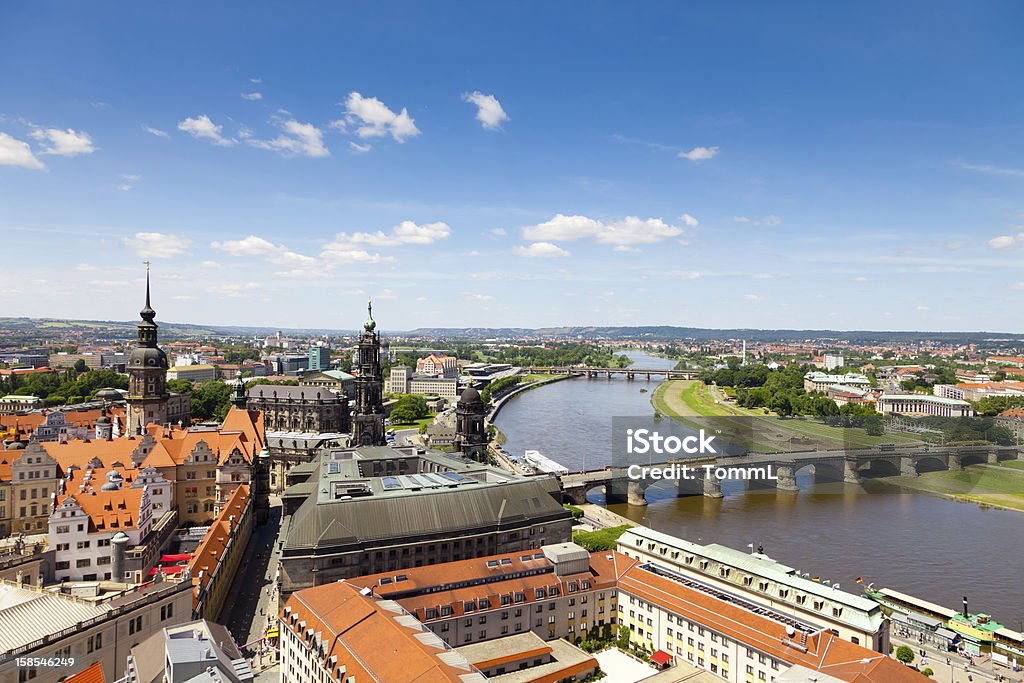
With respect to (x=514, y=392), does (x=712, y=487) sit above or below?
above

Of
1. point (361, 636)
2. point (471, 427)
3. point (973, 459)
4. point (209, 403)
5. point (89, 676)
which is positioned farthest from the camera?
point (209, 403)

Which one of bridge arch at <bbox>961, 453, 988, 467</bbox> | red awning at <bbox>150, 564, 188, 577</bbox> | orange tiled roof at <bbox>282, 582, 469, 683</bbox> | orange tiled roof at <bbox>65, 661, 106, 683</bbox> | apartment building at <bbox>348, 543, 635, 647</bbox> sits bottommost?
bridge arch at <bbox>961, 453, 988, 467</bbox>

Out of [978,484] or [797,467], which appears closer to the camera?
[797,467]

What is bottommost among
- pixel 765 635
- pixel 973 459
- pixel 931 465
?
pixel 931 465

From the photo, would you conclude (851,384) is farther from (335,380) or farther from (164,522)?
(164,522)

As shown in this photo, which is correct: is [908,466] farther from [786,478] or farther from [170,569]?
[170,569]

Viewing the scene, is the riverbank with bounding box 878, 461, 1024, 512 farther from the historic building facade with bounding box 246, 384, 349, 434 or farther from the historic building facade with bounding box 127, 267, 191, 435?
the historic building facade with bounding box 127, 267, 191, 435

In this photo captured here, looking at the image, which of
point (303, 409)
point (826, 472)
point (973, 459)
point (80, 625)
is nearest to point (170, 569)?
point (80, 625)

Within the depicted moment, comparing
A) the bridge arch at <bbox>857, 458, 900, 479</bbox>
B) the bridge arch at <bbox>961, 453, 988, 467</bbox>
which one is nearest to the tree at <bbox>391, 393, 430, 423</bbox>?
the bridge arch at <bbox>857, 458, 900, 479</bbox>
